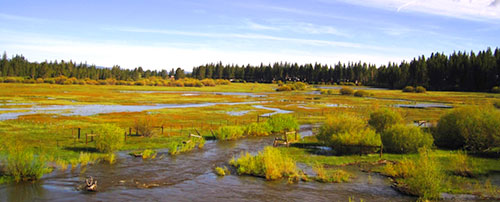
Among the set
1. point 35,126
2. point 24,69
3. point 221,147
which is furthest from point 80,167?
point 24,69

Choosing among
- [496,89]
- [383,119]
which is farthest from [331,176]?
[496,89]

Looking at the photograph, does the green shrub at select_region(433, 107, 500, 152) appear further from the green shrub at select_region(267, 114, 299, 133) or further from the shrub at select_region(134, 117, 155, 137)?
the shrub at select_region(134, 117, 155, 137)

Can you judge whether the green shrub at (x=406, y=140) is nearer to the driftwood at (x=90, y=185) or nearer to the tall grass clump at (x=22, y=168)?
the driftwood at (x=90, y=185)

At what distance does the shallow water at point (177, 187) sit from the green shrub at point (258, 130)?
13320 millimetres

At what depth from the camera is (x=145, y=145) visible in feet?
103

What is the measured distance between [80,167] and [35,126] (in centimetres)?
1851

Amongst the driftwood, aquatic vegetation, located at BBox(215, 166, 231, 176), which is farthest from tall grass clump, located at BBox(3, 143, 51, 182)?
aquatic vegetation, located at BBox(215, 166, 231, 176)

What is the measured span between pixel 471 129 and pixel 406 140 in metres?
5.86

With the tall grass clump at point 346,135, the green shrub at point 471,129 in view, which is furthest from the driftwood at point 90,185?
the green shrub at point 471,129

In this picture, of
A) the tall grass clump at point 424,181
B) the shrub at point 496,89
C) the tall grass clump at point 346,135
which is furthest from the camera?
the shrub at point 496,89

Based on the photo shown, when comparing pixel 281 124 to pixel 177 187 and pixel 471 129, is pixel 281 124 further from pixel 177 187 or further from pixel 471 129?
pixel 177 187

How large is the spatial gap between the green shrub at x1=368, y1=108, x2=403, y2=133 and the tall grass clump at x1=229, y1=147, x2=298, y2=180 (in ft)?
47.0

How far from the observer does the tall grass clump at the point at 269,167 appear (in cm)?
2242

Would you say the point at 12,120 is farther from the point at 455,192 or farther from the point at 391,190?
A: the point at 455,192
